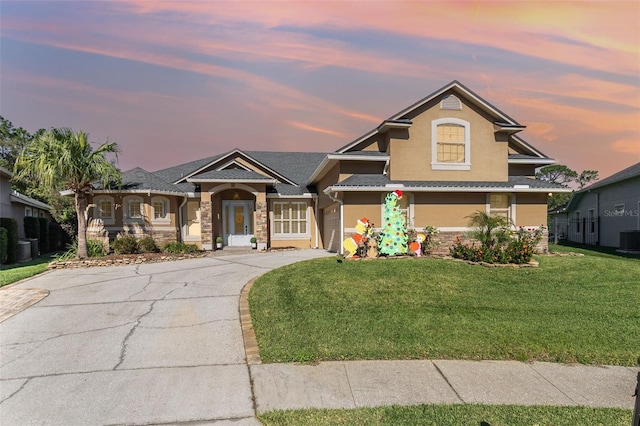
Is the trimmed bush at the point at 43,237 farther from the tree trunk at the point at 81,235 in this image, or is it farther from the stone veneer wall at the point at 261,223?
the stone veneer wall at the point at 261,223

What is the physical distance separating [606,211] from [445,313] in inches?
888

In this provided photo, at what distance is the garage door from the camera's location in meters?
17.1

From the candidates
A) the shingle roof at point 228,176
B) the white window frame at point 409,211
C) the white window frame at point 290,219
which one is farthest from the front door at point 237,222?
the white window frame at point 409,211

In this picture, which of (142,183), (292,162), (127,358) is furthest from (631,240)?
→ (142,183)

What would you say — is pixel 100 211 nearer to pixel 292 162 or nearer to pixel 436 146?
pixel 292 162

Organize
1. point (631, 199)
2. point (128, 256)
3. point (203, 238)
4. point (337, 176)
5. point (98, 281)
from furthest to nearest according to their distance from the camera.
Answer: point (631, 199), point (203, 238), point (337, 176), point (128, 256), point (98, 281)

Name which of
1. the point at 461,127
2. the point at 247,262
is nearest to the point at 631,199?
the point at 461,127

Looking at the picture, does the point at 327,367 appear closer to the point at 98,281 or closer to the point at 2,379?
the point at 2,379

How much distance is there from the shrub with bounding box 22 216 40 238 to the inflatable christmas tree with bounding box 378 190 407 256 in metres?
18.4

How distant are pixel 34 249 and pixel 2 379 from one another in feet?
56.4

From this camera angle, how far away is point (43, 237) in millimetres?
21109

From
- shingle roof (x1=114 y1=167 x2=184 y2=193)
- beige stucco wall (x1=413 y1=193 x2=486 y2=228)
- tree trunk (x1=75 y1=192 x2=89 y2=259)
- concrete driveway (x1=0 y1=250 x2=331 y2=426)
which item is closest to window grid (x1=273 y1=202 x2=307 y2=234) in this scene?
shingle roof (x1=114 y1=167 x2=184 y2=193)

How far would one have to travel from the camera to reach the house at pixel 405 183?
53.1ft

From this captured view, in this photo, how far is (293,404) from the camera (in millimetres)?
4219
